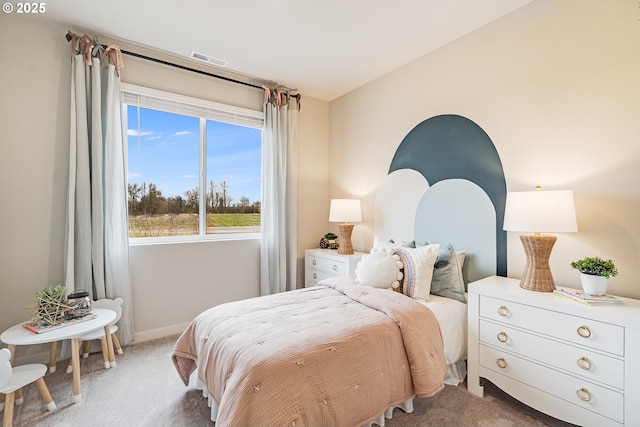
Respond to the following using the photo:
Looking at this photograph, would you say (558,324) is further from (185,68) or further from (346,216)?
(185,68)

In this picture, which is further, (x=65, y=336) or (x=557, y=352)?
(x=65, y=336)

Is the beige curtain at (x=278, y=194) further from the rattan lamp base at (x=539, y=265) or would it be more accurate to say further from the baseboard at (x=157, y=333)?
the rattan lamp base at (x=539, y=265)

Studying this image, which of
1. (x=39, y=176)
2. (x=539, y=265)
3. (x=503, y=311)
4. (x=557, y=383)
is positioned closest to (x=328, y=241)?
(x=503, y=311)

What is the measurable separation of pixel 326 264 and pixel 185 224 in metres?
1.62

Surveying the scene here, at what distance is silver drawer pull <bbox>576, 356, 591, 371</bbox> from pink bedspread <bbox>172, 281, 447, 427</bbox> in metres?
0.68

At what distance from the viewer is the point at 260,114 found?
11.5 feet

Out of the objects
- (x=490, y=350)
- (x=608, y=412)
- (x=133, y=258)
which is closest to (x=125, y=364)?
(x=133, y=258)

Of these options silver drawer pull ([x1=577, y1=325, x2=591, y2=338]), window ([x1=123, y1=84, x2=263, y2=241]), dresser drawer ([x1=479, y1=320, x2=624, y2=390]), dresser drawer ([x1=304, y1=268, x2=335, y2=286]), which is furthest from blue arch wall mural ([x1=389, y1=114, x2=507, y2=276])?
window ([x1=123, y1=84, x2=263, y2=241])

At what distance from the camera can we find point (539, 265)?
6.04ft

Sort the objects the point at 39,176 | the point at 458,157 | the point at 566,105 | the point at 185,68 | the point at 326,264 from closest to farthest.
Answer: the point at 566,105 < the point at 39,176 < the point at 458,157 < the point at 185,68 < the point at 326,264

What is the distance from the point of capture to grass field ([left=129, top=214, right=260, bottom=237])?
9.56 ft

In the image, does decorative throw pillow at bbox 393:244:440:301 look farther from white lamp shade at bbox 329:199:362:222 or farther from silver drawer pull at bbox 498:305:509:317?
white lamp shade at bbox 329:199:362:222

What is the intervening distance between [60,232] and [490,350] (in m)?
3.40

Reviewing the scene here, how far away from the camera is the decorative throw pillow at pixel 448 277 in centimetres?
224
